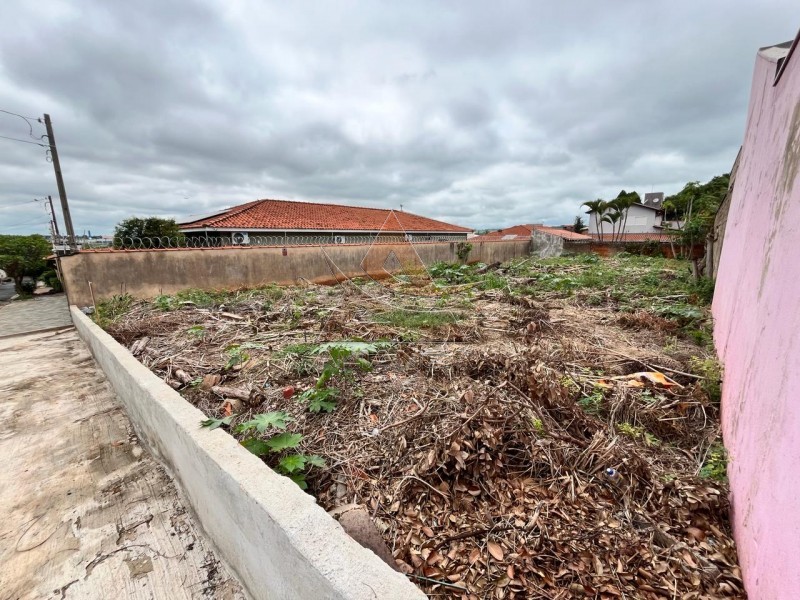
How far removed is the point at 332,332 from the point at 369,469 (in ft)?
8.00

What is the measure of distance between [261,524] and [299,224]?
59.9 ft

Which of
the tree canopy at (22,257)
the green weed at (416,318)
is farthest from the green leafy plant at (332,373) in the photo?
the tree canopy at (22,257)

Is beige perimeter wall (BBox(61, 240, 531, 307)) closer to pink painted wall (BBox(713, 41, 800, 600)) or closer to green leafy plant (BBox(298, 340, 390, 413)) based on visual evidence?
green leafy plant (BBox(298, 340, 390, 413))

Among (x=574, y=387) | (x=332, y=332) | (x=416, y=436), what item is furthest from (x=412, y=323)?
(x=416, y=436)

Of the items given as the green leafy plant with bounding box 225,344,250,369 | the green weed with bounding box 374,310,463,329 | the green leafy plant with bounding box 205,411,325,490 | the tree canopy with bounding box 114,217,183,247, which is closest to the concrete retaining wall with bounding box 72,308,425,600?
the green leafy plant with bounding box 205,411,325,490

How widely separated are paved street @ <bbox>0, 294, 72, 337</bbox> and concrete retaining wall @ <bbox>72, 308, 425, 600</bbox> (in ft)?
24.1

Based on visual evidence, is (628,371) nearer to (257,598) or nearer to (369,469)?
(369,469)

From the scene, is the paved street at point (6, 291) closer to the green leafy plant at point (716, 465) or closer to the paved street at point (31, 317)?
the paved street at point (31, 317)

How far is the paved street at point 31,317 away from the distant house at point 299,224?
5400 millimetres

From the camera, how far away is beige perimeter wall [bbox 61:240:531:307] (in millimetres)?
6711

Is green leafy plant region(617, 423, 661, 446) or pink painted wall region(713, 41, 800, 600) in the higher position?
pink painted wall region(713, 41, 800, 600)

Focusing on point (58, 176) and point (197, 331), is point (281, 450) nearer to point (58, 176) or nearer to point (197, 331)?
point (197, 331)

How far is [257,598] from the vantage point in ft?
4.98

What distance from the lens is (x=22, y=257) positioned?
12977 millimetres
